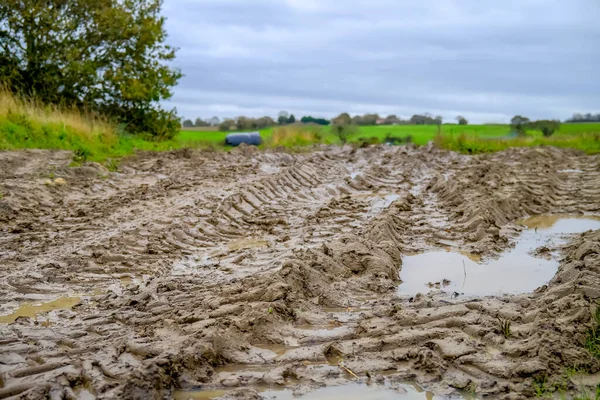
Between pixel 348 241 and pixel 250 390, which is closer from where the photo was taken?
pixel 250 390

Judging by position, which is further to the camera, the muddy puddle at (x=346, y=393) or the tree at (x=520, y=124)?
the tree at (x=520, y=124)

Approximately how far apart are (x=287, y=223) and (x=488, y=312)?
13.8 feet

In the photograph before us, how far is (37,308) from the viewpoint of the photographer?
203 inches

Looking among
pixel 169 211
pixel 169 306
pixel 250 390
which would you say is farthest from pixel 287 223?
pixel 250 390

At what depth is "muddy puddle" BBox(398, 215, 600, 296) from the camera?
5.77 metres

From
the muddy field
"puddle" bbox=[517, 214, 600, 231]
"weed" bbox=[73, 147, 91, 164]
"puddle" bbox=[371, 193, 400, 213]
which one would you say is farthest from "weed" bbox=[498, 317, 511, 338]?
"weed" bbox=[73, 147, 91, 164]

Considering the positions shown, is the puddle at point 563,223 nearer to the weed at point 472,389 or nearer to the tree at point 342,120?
the weed at point 472,389

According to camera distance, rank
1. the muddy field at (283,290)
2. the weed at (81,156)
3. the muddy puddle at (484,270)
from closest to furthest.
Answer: the muddy field at (283,290)
the muddy puddle at (484,270)
the weed at (81,156)

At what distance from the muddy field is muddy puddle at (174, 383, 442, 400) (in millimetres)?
17

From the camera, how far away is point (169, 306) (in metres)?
5.00

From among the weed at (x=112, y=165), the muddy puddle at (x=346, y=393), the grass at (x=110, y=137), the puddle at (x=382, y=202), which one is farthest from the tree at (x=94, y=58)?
the muddy puddle at (x=346, y=393)

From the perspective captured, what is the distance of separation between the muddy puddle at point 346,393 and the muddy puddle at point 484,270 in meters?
1.85

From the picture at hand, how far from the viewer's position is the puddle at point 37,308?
4929 mm

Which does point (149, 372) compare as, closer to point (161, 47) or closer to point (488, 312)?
point (488, 312)
